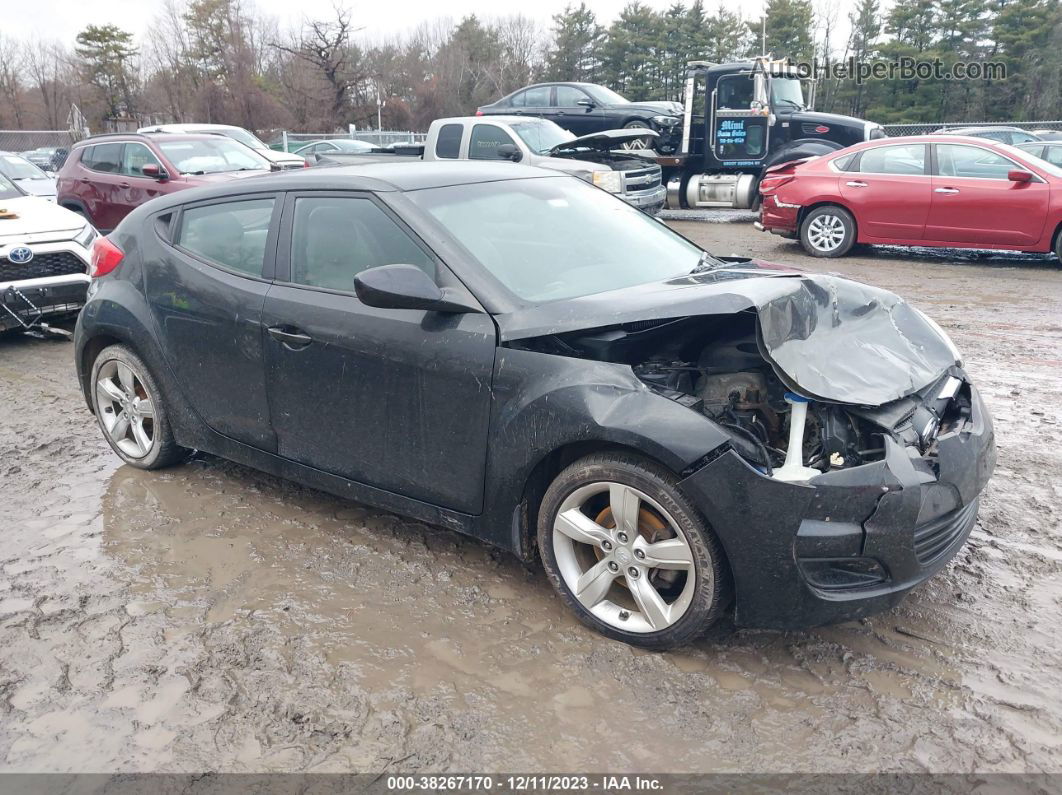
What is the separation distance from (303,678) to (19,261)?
6030 mm

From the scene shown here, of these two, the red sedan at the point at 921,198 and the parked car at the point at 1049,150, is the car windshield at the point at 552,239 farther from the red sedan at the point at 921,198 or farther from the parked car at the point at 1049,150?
the parked car at the point at 1049,150

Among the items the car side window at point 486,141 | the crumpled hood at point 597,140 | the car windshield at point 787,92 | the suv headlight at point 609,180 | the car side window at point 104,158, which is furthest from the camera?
the car windshield at point 787,92

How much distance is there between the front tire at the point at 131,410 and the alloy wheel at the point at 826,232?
908 cm

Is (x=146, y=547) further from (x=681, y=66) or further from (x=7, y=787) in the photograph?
(x=681, y=66)

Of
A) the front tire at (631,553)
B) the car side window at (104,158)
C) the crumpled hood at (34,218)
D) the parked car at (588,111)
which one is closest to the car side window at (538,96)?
the parked car at (588,111)

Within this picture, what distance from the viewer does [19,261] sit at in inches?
289

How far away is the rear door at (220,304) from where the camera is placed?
12.9ft

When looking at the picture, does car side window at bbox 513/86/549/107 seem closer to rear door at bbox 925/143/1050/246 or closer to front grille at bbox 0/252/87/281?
rear door at bbox 925/143/1050/246

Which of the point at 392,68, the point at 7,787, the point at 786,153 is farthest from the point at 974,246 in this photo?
the point at 392,68

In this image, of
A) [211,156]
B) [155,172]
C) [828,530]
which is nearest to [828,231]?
[211,156]

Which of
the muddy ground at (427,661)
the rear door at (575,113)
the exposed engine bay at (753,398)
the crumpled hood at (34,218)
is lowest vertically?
the muddy ground at (427,661)

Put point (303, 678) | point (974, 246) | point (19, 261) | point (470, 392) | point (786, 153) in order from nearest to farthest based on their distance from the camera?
point (303, 678), point (470, 392), point (19, 261), point (974, 246), point (786, 153)

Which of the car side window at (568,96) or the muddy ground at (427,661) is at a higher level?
the car side window at (568,96)

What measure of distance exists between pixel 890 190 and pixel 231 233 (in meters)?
9.06
